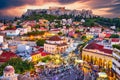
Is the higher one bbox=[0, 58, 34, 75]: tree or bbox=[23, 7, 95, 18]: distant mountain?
bbox=[0, 58, 34, 75]: tree

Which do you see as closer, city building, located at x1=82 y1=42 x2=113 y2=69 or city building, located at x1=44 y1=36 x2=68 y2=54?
city building, located at x1=82 y1=42 x2=113 y2=69

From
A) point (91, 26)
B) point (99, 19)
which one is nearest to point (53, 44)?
point (91, 26)

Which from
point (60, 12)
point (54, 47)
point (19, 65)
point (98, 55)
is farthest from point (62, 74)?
point (60, 12)

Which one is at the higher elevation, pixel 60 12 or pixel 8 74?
pixel 8 74

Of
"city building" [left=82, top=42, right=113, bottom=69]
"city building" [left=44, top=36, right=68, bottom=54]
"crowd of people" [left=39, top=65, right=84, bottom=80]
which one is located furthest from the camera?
"city building" [left=44, top=36, right=68, bottom=54]

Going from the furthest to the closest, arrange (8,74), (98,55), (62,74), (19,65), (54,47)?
(54,47) < (98,55) < (19,65) < (62,74) < (8,74)

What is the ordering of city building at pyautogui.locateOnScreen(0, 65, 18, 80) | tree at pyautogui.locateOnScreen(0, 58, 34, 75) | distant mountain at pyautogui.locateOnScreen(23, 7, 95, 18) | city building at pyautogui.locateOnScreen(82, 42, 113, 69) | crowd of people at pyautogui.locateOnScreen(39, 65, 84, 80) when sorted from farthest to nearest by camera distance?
1. distant mountain at pyautogui.locateOnScreen(23, 7, 95, 18)
2. city building at pyautogui.locateOnScreen(82, 42, 113, 69)
3. tree at pyautogui.locateOnScreen(0, 58, 34, 75)
4. crowd of people at pyautogui.locateOnScreen(39, 65, 84, 80)
5. city building at pyautogui.locateOnScreen(0, 65, 18, 80)

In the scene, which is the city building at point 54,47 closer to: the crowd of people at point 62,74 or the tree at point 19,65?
the crowd of people at point 62,74

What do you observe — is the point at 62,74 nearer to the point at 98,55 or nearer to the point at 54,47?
the point at 98,55

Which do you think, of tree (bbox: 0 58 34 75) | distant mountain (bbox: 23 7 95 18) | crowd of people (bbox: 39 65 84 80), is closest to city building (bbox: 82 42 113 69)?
crowd of people (bbox: 39 65 84 80)

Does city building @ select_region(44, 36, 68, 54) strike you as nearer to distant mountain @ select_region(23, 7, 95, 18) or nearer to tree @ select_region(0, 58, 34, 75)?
tree @ select_region(0, 58, 34, 75)
